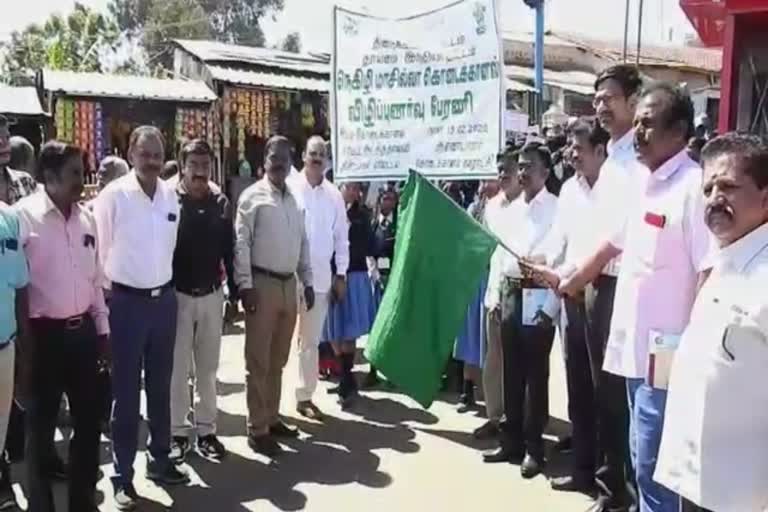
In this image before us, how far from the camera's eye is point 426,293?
488 centimetres

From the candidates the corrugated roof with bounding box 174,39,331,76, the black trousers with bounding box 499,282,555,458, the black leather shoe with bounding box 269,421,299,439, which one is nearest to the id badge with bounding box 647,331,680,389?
the black trousers with bounding box 499,282,555,458

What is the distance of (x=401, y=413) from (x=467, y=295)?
67.9 inches

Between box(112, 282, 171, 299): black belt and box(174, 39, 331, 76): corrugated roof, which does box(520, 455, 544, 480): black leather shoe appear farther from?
box(174, 39, 331, 76): corrugated roof

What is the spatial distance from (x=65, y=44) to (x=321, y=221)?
73.9ft

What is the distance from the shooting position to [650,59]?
18625 mm

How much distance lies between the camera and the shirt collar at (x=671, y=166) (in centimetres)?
315

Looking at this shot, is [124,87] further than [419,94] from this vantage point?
Yes

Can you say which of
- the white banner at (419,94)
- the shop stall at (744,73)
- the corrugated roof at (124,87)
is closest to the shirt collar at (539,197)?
the white banner at (419,94)

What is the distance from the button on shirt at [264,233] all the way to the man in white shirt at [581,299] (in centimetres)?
160

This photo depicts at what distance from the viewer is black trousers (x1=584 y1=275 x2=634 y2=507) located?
4.05 meters

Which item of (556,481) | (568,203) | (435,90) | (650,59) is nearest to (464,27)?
(435,90)

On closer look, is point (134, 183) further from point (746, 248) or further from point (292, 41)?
point (292, 41)

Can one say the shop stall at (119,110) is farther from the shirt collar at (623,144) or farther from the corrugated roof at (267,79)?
the shirt collar at (623,144)

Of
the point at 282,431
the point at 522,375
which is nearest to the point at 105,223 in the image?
the point at 282,431
